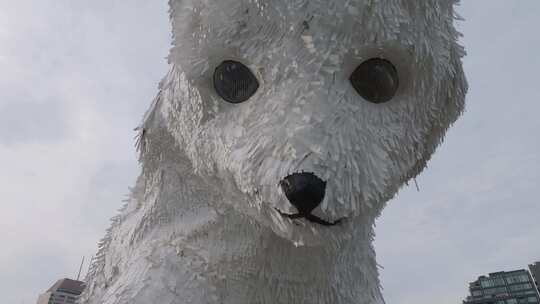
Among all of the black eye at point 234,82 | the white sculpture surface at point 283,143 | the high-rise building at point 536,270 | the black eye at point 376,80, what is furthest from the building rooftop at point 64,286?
the high-rise building at point 536,270

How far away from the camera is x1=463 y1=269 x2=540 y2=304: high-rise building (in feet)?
77.8

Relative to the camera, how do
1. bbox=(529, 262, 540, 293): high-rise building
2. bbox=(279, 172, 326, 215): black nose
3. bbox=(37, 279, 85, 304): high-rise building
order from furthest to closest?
1. bbox=(529, 262, 540, 293): high-rise building
2. bbox=(37, 279, 85, 304): high-rise building
3. bbox=(279, 172, 326, 215): black nose

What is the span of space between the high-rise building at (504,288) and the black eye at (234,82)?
28.2 m

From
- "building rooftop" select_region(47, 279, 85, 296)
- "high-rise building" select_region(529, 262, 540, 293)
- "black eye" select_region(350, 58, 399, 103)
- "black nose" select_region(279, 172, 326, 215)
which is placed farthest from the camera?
"high-rise building" select_region(529, 262, 540, 293)

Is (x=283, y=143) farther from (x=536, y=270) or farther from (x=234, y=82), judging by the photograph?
(x=536, y=270)

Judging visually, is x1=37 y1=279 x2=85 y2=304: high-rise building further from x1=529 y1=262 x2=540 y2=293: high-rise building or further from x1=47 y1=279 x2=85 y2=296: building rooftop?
x1=529 y1=262 x2=540 y2=293: high-rise building

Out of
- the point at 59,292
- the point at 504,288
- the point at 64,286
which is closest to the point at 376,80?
the point at 64,286

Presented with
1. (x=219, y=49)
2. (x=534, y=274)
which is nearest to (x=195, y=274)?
(x=219, y=49)

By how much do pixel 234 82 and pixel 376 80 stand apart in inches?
9.7

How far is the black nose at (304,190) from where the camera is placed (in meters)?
0.50

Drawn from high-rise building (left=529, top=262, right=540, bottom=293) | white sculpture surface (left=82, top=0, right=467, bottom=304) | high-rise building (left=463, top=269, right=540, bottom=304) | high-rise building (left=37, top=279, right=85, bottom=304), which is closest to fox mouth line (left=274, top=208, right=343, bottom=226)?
white sculpture surface (left=82, top=0, right=467, bottom=304)

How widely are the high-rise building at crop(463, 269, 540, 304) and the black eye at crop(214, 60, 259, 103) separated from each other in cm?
2817

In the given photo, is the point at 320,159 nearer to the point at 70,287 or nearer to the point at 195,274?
the point at 195,274

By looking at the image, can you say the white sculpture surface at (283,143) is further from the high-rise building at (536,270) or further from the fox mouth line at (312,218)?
the high-rise building at (536,270)
